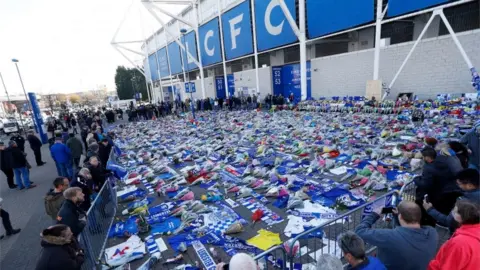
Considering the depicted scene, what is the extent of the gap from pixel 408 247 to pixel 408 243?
0.03m

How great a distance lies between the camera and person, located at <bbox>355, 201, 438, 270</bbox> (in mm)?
2182

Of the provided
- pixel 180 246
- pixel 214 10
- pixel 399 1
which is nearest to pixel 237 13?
pixel 214 10

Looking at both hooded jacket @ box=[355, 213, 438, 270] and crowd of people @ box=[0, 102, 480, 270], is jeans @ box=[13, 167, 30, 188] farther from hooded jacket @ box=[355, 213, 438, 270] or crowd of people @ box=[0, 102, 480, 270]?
hooded jacket @ box=[355, 213, 438, 270]

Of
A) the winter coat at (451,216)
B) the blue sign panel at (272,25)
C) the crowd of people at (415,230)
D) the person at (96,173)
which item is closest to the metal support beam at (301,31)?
the blue sign panel at (272,25)

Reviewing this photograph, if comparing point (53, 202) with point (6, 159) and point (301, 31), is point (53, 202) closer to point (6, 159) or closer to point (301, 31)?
point (6, 159)

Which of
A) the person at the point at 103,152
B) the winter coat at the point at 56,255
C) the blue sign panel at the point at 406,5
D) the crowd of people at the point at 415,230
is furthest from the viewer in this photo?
the blue sign panel at the point at 406,5

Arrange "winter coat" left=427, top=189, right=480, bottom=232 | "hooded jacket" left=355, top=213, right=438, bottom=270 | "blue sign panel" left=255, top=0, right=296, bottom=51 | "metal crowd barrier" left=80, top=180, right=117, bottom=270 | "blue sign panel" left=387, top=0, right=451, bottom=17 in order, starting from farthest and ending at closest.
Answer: "blue sign panel" left=255, top=0, right=296, bottom=51 → "blue sign panel" left=387, top=0, right=451, bottom=17 → "metal crowd barrier" left=80, top=180, right=117, bottom=270 → "winter coat" left=427, top=189, right=480, bottom=232 → "hooded jacket" left=355, top=213, right=438, bottom=270

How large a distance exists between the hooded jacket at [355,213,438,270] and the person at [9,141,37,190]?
1002 centimetres

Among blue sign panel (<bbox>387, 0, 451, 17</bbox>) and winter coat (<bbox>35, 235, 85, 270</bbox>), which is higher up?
blue sign panel (<bbox>387, 0, 451, 17</bbox>)

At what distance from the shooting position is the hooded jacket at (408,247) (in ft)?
7.14

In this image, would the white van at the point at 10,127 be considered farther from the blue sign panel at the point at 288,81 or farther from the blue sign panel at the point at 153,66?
the blue sign panel at the point at 153,66

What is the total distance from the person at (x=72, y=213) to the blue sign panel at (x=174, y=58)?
38.3 meters

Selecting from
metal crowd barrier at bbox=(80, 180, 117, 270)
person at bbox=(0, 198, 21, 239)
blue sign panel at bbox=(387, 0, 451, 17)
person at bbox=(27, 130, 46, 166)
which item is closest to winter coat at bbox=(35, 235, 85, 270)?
metal crowd barrier at bbox=(80, 180, 117, 270)

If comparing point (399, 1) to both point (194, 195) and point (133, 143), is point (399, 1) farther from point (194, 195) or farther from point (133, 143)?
point (133, 143)
